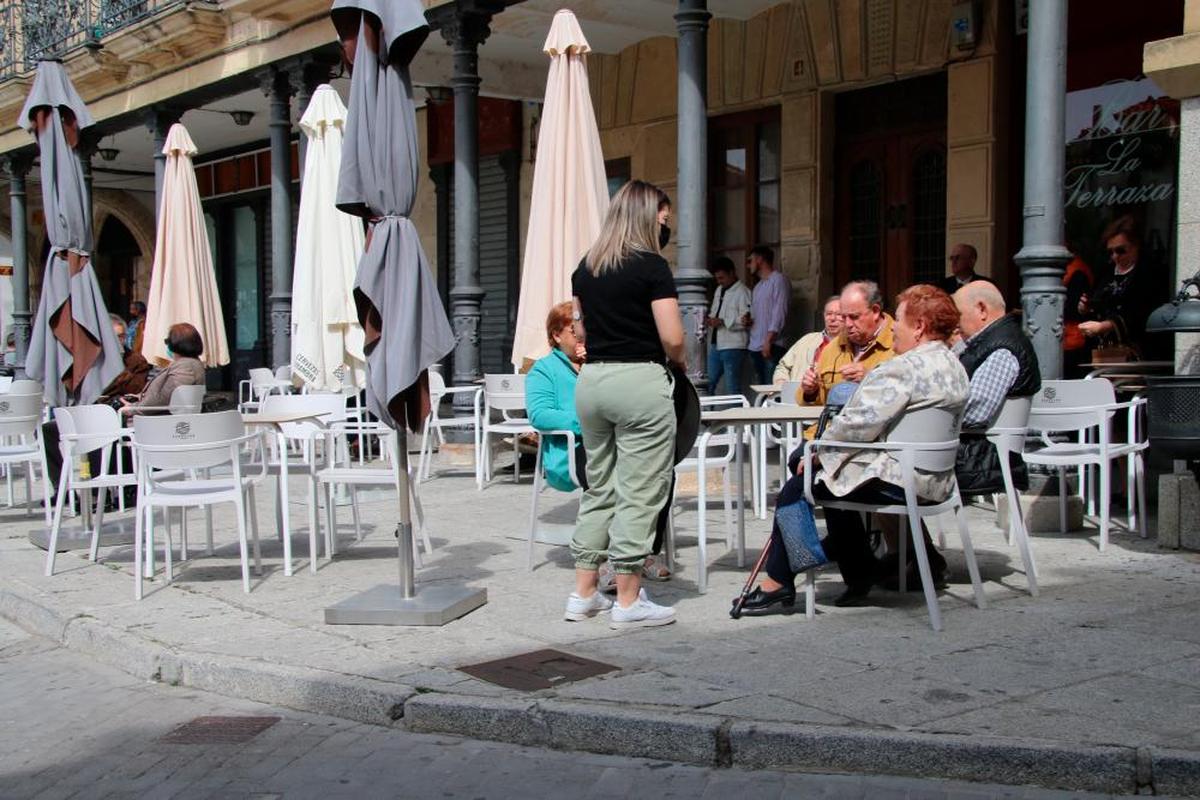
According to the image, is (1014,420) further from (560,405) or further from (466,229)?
(466,229)

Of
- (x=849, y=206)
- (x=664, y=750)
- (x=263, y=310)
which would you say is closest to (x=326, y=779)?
(x=664, y=750)

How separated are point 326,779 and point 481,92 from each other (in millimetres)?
12099

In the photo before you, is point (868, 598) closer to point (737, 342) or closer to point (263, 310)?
point (737, 342)

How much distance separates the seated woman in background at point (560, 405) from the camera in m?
6.68

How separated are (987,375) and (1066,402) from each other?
1.32m

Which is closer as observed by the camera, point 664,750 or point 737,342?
point 664,750

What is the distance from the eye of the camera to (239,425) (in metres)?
6.92

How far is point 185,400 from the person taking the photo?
8.45 m

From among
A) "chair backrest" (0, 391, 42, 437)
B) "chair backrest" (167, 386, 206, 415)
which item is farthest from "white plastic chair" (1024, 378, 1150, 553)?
"chair backrest" (0, 391, 42, 437)

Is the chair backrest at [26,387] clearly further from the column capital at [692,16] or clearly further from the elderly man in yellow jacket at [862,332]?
the elderly man in yellow jacket at [862,332]

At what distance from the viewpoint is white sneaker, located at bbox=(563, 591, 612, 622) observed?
5777 mm

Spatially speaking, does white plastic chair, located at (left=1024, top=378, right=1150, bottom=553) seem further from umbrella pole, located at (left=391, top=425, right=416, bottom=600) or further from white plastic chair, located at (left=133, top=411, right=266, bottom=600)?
white plastic chair, located at (left=133, top=411, right=266, bottom=600)

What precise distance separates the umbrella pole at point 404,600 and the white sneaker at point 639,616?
82 centimetres

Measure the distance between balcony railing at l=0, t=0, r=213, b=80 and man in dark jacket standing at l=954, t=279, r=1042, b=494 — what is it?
39.5 ft
